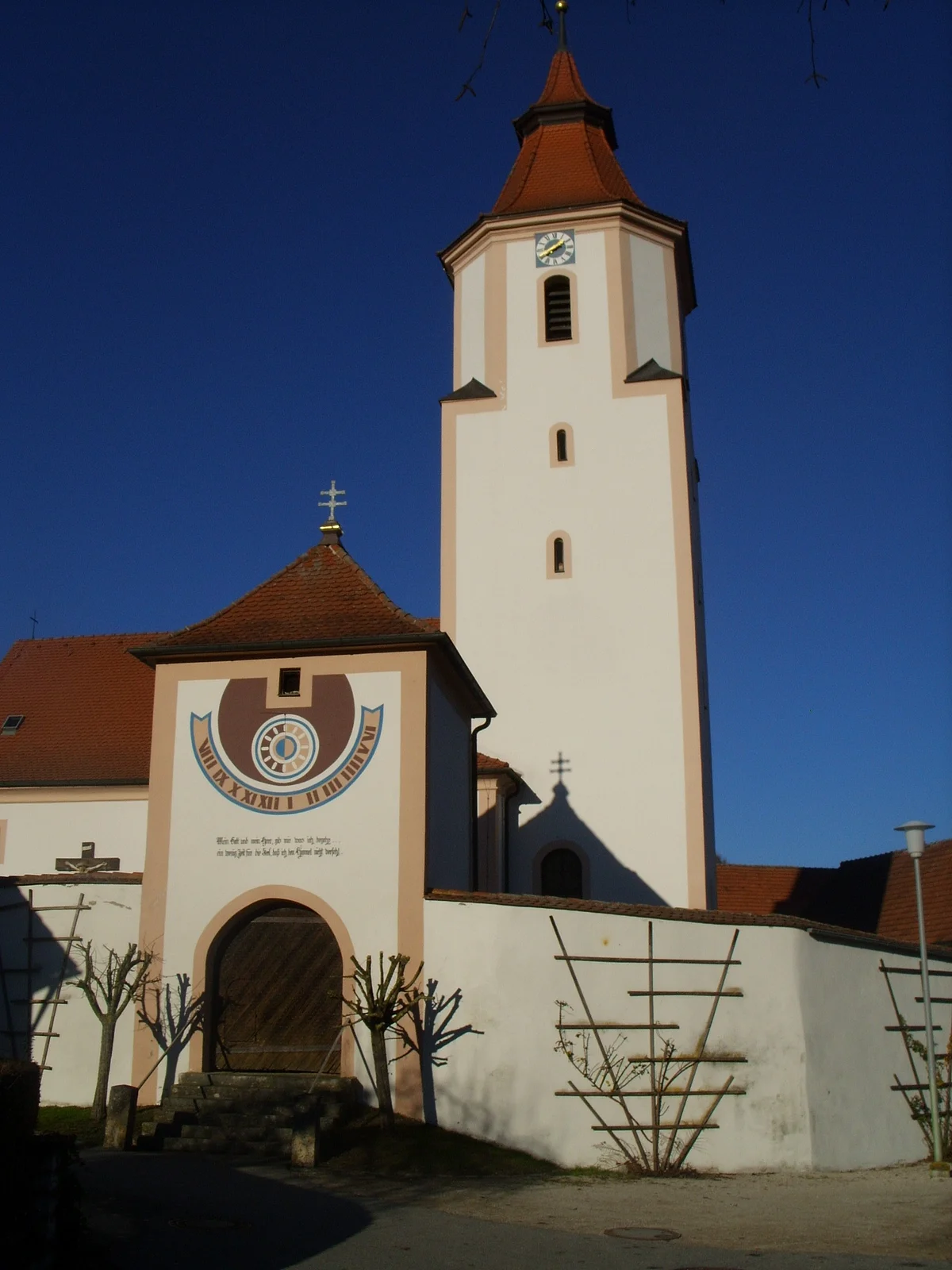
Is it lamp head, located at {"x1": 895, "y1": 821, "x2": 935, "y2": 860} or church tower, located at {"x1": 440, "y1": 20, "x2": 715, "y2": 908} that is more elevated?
church tower, located at {"x1": 440, "y1": 20, "x2": 715, "y2": 908}

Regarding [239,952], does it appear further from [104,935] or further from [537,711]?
[537,711]

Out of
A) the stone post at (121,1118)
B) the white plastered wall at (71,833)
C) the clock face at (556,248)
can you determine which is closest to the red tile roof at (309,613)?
the stone post at (121,1118)

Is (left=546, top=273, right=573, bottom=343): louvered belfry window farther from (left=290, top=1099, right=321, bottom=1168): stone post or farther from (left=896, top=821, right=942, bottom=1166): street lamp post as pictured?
(left=290, top=1099, right=321, bottom=1168): stone post

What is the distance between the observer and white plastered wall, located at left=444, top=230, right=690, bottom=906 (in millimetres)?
19625

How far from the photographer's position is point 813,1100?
12.2 meters

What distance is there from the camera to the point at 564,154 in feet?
86.0

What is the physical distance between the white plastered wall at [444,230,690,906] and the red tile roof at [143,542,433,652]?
5942 millimetres

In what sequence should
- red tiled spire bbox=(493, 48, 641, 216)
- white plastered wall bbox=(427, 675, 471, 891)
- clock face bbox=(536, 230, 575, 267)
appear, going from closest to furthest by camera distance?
1. white plastered wall bbox=(427, 675, 471, 891)
2. clock face bbox=(536, 230, 575, 267)
3. red tiled spire bbox=(493, 48, 641, 216)

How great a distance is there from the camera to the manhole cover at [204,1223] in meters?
8.27

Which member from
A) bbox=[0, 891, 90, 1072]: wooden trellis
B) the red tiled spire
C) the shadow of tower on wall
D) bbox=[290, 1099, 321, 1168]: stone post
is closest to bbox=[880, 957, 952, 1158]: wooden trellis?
the shadow of tower on wall

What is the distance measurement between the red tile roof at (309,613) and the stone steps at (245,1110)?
4.62 meters

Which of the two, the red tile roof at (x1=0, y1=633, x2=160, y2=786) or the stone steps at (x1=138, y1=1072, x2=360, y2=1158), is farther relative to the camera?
the red tile roof at (x1=0, y1=633, x2=160, y2=786)

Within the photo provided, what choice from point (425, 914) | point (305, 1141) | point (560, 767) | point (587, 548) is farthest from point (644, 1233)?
point (587, 548)

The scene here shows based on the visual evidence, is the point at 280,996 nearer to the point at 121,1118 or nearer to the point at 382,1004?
the point at 382,1004
